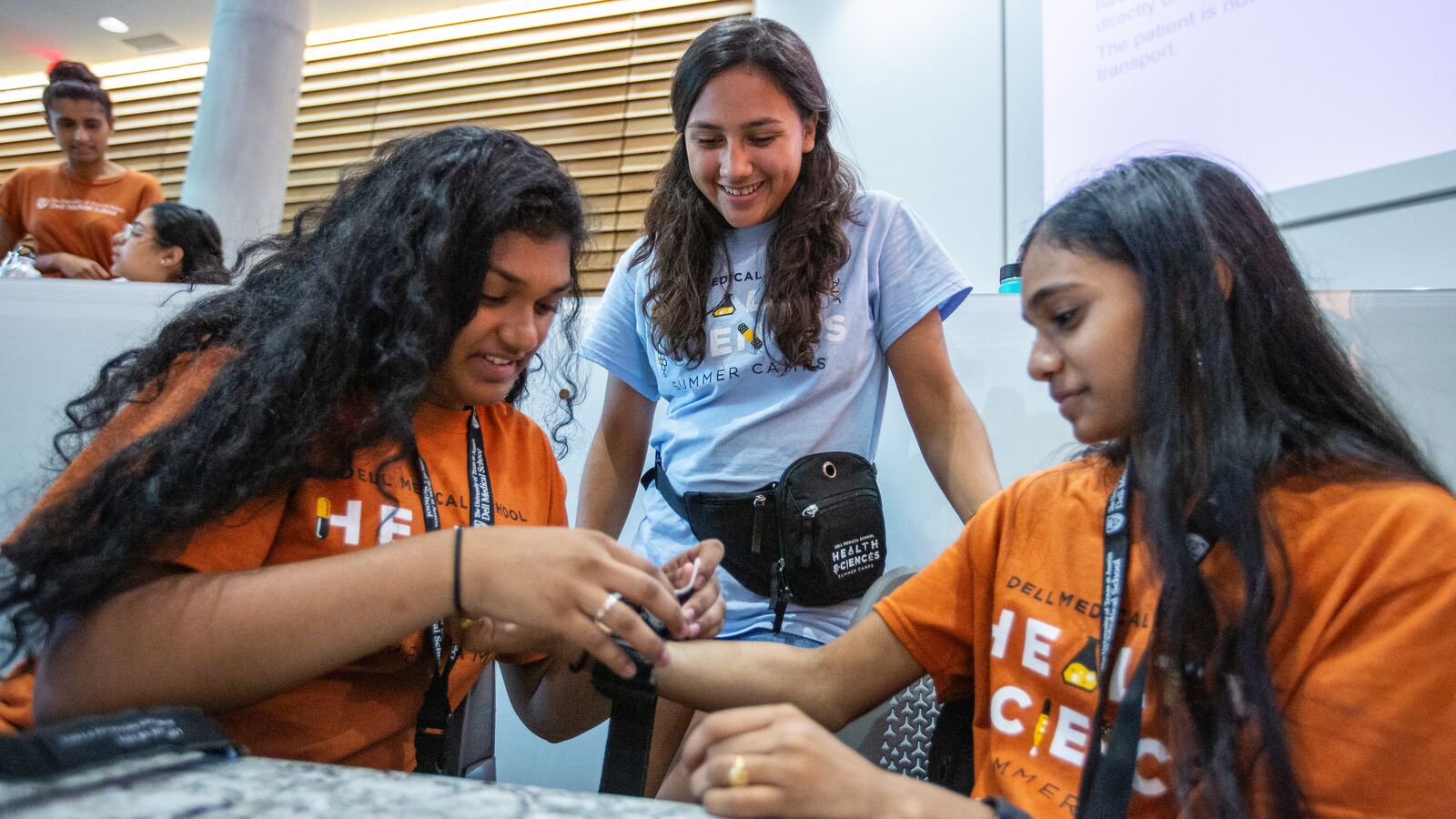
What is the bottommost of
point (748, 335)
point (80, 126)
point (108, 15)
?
point (748, 335)

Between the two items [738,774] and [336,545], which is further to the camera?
[336,545]

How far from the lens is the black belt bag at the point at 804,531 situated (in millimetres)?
1380

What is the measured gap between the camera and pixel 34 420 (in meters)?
2.03

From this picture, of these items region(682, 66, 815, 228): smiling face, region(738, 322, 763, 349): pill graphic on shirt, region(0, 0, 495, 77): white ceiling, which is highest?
region(0, 0, 495, 77): white ceiling

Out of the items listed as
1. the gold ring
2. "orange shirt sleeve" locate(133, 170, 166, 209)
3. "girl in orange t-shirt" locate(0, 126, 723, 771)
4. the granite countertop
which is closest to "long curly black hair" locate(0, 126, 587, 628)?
"girl in orange t-shirt" locate(0, 126, 723, 771)

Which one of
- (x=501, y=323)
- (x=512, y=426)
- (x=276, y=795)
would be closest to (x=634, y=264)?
(x=512, y=426)

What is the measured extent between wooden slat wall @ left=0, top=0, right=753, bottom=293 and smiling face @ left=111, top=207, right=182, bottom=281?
5.14 ft

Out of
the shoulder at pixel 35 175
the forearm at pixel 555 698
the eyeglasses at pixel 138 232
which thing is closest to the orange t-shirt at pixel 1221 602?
the forearm at pixel 555 698

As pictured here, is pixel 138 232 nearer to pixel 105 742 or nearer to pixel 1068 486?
pixel 105 742

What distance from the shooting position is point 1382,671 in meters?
0.72

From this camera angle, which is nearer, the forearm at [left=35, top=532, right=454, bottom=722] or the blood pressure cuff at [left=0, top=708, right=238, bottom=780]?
the blood pressure cuff at [left=0, top=708, right=238, bottom=780]

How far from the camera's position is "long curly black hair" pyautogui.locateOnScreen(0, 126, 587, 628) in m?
0.85

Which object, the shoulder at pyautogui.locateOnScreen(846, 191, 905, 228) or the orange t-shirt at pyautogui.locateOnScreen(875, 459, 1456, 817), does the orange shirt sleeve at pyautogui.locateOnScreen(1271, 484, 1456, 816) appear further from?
the shoulder at pyautogui.locateOnScreen(846, 191, 905, 228)

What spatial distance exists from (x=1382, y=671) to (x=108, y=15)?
21.1 feet
